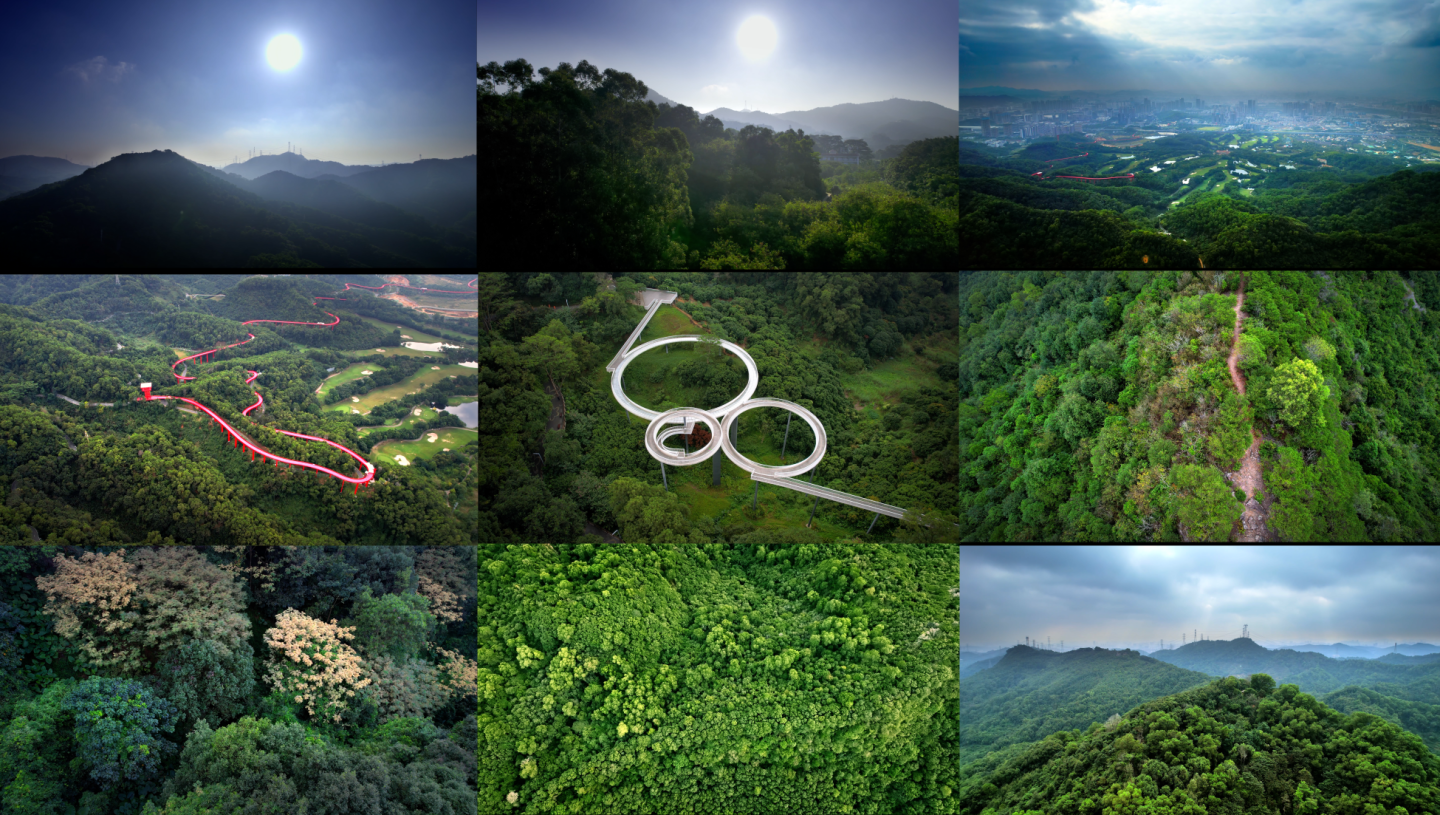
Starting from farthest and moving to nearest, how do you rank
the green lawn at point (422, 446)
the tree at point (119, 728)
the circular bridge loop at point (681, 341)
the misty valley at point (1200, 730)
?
the circular bridge loop at point (681, 341)
the green lawn at point (422, 446)
the misty valley at point (1200, 730)
the tree at point (119, 728)

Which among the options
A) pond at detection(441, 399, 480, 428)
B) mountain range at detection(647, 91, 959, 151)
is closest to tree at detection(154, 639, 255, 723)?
pond at detection(441, 399, 480, 428)

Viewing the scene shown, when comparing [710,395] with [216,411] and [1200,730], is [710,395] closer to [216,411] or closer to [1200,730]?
[216,411]

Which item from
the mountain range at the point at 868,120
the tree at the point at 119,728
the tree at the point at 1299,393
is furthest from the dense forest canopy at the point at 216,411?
the tree at the point at 1299,393

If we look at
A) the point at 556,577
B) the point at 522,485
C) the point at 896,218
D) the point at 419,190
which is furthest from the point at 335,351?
the point at 896,218

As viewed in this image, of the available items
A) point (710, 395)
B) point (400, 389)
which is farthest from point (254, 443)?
point (710, 395)

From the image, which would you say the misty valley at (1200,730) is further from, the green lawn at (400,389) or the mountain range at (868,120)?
the green lawn at (400,389)
